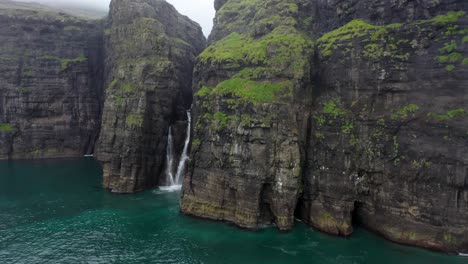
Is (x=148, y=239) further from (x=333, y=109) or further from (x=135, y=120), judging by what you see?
(x=333, y=109)

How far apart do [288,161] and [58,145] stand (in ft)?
220

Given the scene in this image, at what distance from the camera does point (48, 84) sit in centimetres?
8400

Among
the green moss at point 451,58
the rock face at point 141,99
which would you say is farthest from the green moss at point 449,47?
the rock face at point 141,99

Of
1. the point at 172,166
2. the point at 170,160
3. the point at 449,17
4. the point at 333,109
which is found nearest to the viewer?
the point at 449,17

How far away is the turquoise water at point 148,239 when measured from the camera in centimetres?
3291

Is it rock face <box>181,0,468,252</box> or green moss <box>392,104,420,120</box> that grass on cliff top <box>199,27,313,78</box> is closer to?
rock face <box>181,0,468,252</box>

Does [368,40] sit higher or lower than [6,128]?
higher

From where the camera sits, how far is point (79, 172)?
68.6m

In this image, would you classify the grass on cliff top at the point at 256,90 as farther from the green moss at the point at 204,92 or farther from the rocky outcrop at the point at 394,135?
the rocky outcrop at the point at 394,135

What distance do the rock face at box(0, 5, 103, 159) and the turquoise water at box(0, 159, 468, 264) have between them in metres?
35.9

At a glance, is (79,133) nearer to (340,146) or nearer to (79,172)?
(79,172)

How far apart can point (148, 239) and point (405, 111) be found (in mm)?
30901

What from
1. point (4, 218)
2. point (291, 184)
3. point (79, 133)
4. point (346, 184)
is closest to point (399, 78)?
point (346, 184)

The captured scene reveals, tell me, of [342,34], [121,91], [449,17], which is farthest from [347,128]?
[121,91]
